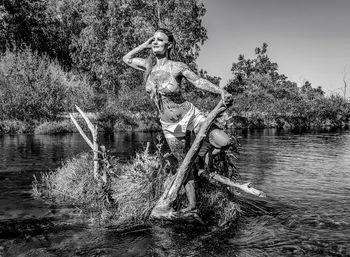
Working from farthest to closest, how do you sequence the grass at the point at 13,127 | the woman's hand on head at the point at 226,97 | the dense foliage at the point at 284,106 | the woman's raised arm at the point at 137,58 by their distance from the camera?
1. the dense foliage at the point at 284,106
2. the grass at the point at 13,127
3. the woman's raised arm at the point at 137,58
4. the woman's hand on head at the point at 226,97

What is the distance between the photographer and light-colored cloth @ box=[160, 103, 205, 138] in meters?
6.09

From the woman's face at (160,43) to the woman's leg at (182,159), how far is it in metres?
1.43

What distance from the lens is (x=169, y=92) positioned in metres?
6.04

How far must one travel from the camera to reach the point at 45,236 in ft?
20.3

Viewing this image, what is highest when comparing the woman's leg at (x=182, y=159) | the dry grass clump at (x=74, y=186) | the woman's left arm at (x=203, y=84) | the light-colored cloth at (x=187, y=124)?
the woman's left arm at (x=203, y=84)

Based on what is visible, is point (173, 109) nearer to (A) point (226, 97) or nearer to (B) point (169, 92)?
(B) point (169, 92)

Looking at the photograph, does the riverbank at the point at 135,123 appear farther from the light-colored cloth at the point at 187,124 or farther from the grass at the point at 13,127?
the light-colored cloth at the point at 187,124

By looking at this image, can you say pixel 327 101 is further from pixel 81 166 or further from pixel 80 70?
pixel 81 166

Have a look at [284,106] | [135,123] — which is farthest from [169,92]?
[284,106]

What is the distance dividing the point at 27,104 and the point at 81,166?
2770cm

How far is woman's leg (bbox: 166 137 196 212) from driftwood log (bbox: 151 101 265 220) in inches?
6.9

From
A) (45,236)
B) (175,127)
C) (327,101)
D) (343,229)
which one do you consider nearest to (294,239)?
(343,229)

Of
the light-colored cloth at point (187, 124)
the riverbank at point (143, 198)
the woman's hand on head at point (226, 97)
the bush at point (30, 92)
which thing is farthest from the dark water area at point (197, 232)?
the bush at point (30, 92)

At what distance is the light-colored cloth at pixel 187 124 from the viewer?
6.09m
